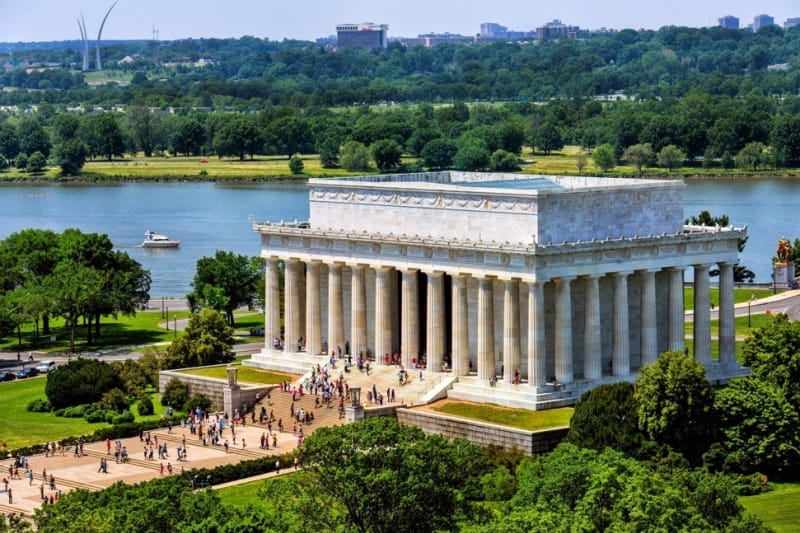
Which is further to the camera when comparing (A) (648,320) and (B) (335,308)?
(B) (335,308)

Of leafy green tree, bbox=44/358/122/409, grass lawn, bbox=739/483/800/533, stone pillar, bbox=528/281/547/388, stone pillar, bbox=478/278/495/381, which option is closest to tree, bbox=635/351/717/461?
grass lawn, bbox=739/483/800/533

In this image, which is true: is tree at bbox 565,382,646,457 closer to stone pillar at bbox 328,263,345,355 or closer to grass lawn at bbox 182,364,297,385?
stone pillar at bbox 328,263,345,355

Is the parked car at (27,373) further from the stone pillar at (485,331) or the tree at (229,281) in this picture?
the stone pillar at (485,331)

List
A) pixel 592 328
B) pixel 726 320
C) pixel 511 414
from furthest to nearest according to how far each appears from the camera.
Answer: pixel 726 320 < pixel 592 328 < pixel 511 414

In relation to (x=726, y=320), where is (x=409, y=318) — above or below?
above

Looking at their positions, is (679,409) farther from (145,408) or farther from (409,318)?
(145,408)

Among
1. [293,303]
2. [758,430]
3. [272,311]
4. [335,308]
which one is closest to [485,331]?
[335,308]
